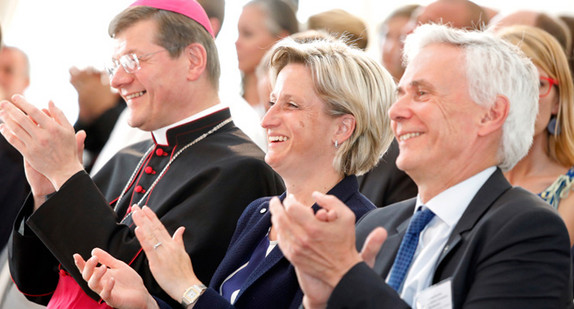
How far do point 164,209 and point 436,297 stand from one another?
4.89 ft

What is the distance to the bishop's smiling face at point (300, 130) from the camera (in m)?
3.00

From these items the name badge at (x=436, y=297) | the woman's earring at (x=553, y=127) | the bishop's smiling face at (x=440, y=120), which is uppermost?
the bishop's smiling face at (x=440, y=120)

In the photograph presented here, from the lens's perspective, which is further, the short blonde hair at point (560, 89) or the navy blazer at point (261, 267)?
the short blonde hair at point (560, 89)

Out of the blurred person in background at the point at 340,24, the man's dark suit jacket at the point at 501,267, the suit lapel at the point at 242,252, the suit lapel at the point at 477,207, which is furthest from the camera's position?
the blurred person in background at the point at 340,24

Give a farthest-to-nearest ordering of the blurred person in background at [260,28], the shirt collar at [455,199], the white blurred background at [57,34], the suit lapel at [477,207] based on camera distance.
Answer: the white blurred background at [57,34], the blurred person in background at [260,28], the shirt collar at [455,199], the suit lapel at [477,207]

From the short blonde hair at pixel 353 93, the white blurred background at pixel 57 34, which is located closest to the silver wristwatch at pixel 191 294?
the short blonde hair at pixel 353 93

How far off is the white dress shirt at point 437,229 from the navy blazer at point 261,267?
0.51 metres

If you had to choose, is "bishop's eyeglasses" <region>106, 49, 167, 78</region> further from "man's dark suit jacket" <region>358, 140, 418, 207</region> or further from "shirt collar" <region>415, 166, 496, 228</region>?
"shirt collar" <region>415, 166, 496, 228</region>

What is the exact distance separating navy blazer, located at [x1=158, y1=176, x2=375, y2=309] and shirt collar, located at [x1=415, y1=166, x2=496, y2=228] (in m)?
0.55

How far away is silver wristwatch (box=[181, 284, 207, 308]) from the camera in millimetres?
2730

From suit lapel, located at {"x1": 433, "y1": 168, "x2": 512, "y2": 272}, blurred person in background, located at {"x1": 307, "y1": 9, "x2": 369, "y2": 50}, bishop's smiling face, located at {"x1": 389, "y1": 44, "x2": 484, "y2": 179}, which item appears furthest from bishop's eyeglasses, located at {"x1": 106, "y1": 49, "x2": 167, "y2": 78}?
suit lapel, located at {"x1": 433, "y1": 168, "x2": 512, "y2": 272}

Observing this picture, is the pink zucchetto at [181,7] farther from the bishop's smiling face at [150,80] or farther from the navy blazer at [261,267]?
the navy blazer at [261,267]

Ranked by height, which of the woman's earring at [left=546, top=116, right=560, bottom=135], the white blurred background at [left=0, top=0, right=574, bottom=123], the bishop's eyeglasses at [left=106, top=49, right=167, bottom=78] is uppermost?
the bishop's eyeglasses at [left=106, top=49, right=167, bottom=78]

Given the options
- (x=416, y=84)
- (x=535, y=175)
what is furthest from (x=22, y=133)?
(x=535, y=175)
